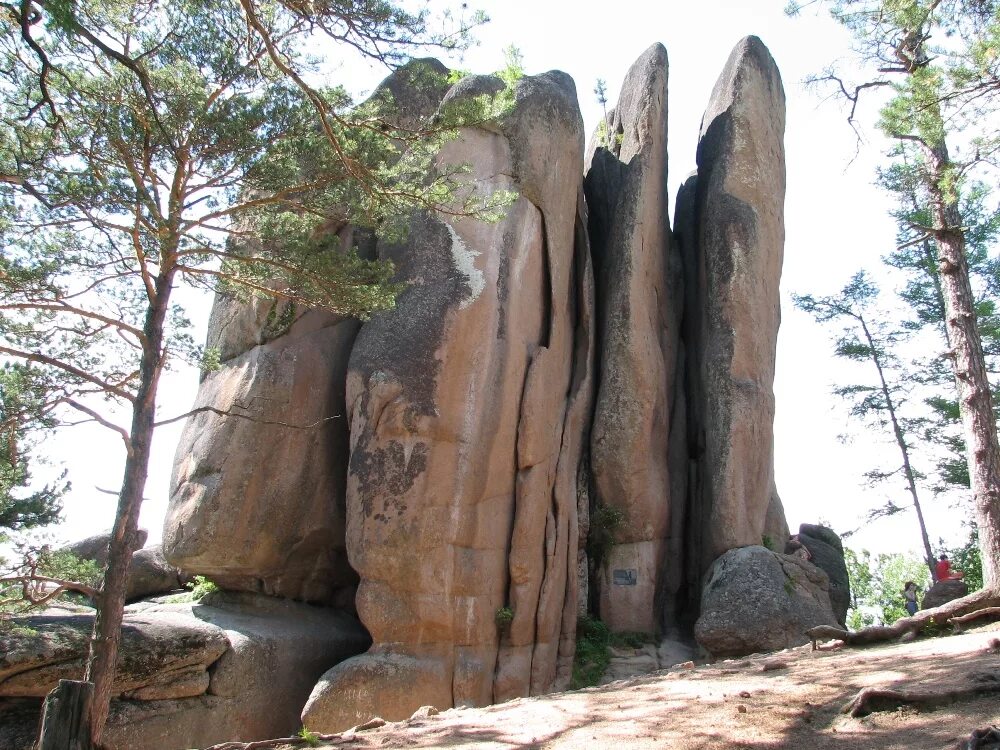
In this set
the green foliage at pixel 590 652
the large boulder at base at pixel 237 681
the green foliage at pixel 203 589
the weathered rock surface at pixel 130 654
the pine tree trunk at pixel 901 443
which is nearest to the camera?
the weathered rock surface at pixel 130 654

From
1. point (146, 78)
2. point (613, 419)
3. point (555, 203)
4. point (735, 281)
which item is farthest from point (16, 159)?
point (735, 281)

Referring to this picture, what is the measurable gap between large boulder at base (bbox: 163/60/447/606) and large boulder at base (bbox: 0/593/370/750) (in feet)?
2.10

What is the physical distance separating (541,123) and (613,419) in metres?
5.37

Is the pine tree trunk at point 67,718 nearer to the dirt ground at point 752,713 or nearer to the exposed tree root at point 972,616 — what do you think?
the dirt ground at point 752,713

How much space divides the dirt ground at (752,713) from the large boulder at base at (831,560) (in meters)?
8.13

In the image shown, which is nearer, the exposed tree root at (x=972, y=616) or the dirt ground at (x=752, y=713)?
the dirt ground at (x=752, y=713)

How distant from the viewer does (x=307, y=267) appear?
941 centimetres

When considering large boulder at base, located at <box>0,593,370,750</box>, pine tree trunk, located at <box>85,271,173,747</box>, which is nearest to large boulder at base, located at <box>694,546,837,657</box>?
large boulder at base, located at <box>0,593,370,750</box>

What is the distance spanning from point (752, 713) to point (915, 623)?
3.42m

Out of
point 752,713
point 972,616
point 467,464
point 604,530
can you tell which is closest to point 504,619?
point 467,464

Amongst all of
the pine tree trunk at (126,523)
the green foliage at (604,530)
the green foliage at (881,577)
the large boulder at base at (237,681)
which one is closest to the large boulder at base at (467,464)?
the green foliage at (604,530)

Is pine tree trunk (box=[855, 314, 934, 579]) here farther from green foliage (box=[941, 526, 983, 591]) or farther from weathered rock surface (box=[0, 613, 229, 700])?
weathered rock surface (box=[0, 613, 229, 700])

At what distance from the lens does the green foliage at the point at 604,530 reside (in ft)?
49.1

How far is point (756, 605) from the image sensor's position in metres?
12.7
